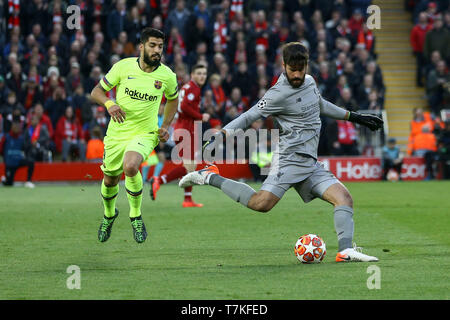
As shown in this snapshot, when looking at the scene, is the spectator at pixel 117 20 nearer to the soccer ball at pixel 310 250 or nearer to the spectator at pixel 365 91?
the spectator at pixel 365 91

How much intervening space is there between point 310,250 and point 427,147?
1500cm

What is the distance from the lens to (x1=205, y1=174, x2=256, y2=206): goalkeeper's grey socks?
830cm

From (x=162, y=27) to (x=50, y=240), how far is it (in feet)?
46.7

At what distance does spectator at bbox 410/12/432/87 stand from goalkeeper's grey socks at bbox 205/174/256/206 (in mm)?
17841

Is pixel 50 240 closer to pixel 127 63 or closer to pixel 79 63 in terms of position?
pixel 127 63

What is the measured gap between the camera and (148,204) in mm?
15164

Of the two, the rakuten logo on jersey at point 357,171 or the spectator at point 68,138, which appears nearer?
the spectator at point 68,138

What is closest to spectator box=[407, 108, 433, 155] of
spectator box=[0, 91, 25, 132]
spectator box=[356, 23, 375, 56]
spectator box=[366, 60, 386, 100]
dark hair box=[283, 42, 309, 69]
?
spectator box=[366, 60, 386, 100]

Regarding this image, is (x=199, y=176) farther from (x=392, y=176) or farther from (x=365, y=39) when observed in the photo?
(x=365, y=39)

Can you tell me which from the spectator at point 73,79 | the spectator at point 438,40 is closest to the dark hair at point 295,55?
the spectator at point 73,79

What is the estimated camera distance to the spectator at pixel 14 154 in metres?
20.0

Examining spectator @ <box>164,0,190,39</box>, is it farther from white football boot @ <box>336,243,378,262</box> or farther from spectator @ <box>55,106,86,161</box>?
white football boot @ <box>336,243,378,262</box>

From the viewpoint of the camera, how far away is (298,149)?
8188mm
